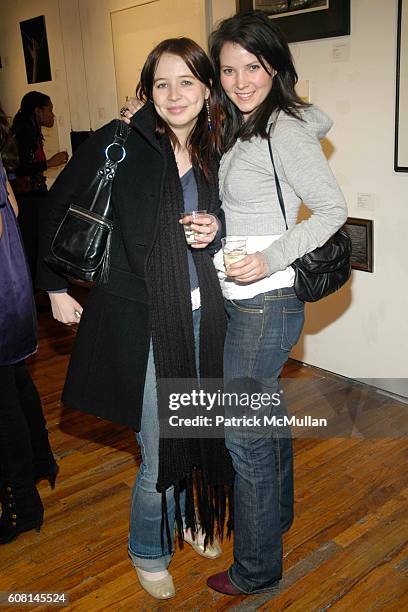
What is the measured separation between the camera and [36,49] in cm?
573

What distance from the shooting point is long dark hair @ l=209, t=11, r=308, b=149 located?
177cm

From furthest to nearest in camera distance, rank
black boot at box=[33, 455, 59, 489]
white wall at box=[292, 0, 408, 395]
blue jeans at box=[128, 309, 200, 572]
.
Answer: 1. white wall at box=[292, 0, 408, 395]
2. black boot at box=[33, 455, 59, 489]
3. blue jeans at box=[128, 309, 200, 572]

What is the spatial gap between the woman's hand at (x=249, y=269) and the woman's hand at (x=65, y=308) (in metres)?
0.55

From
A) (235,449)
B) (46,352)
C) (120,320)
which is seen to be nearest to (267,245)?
(120,320)

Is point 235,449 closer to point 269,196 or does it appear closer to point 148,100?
point 269,196

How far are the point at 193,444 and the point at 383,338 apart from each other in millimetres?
1626

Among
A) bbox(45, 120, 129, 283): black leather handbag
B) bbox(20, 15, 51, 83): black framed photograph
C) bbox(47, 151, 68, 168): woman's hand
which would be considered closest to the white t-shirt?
bbox(45, 120, 129, 283): black leather handbag

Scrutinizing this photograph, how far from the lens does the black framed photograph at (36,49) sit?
5.63 meters

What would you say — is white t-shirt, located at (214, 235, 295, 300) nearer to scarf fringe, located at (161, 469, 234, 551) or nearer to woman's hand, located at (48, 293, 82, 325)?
woman's hand, located at (48, 293, 82, 325)

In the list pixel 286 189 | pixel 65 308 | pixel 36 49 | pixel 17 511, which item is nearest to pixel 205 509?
pixel 17 511

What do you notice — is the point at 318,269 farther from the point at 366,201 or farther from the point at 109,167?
the point at 366,201

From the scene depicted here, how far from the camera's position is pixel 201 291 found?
1.91 m

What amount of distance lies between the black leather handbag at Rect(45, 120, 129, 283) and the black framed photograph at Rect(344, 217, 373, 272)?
5.64 ft

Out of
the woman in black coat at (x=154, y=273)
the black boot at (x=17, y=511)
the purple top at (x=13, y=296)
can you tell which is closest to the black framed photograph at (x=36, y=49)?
the purple top at (x=13, y=296)
